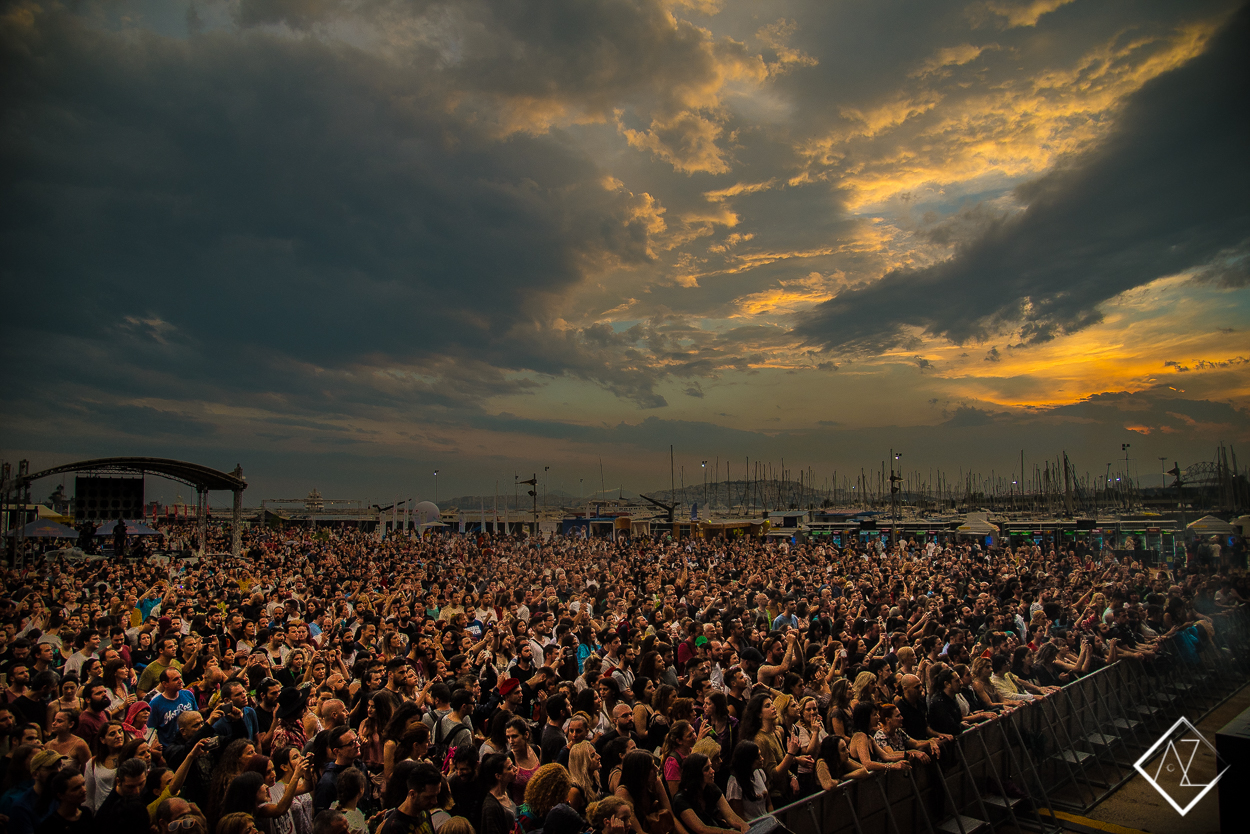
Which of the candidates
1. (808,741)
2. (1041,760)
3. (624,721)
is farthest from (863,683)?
(1041,760)

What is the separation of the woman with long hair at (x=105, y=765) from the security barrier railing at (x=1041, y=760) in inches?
197

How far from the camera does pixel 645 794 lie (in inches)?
169

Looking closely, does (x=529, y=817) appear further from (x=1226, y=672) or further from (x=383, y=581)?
(x=383, y=581)

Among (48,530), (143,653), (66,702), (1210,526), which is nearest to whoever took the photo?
(66,702)

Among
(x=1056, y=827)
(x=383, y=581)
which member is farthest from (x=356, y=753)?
(x=383, y=581)

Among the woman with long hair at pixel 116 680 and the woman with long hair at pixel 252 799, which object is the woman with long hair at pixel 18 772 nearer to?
the woman with long hair at pixel 252 799

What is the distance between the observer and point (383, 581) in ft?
63.2

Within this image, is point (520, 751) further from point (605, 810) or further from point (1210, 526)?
point (1210, 526)

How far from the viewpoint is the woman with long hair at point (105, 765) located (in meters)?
4.70

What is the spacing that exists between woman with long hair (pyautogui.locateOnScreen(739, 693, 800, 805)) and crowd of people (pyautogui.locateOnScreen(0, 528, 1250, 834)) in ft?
0.08

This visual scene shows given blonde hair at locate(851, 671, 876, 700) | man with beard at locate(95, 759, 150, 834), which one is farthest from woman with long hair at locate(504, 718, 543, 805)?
blonde hair at locate(851, 671, 876, 700)

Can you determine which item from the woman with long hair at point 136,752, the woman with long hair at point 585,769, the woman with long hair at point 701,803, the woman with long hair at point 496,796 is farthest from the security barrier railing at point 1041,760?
the woman with long hair at point 136,752

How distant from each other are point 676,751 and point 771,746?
3.59ft

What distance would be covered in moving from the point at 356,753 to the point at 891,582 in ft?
54.7
